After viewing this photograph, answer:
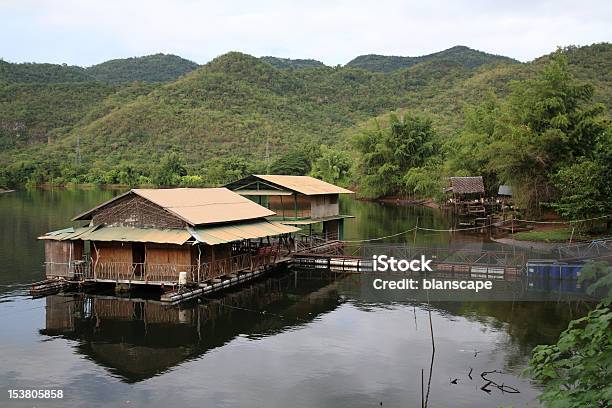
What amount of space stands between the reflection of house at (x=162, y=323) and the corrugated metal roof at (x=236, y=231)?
8.76 ft

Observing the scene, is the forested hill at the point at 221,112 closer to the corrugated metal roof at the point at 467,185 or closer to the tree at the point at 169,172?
the tree at the point at 169,172

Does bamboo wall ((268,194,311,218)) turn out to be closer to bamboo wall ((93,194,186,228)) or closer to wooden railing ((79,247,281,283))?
wooden railing ((79,247,281,283))

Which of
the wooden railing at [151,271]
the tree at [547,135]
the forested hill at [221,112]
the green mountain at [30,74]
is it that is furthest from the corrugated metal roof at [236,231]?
the green mountain at [30,74]

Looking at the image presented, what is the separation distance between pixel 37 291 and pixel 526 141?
33904mm

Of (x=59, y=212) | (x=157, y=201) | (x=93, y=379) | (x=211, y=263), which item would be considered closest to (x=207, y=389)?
(x=93, y=379)

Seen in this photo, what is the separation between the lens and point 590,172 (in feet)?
115

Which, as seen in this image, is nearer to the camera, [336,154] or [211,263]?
[211,263]

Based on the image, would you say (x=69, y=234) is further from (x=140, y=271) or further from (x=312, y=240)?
(x=312, y=240)

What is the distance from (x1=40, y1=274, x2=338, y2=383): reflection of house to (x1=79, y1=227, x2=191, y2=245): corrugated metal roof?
8.70ft

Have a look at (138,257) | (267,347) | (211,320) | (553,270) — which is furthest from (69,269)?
(553,270)

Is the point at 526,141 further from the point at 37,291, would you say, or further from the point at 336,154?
the point at 336,154

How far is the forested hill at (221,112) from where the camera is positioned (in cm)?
10794

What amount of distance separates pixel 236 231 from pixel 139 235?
4814mm

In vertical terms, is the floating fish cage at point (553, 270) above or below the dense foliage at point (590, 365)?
below
